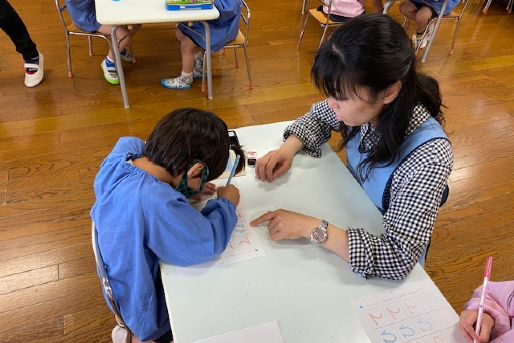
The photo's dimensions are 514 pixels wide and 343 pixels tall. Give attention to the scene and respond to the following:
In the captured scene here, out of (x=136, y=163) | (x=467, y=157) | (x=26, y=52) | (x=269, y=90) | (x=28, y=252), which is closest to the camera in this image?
(x=136, y=163)

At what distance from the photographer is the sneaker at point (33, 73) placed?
9.11ft

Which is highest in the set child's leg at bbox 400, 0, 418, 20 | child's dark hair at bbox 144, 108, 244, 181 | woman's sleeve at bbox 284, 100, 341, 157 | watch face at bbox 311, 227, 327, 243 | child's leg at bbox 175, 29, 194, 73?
child's dark hair at bbox 144, 108, 244, 181

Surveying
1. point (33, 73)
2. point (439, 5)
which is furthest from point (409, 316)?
point (439, 5)

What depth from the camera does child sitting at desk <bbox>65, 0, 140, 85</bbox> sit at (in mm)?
2514

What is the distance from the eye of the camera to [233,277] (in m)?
0.89

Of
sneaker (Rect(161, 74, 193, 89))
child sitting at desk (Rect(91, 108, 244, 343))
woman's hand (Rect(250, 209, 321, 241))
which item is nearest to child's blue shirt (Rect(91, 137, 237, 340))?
child sitting at desk (Rect(91, 108, 244, 343))

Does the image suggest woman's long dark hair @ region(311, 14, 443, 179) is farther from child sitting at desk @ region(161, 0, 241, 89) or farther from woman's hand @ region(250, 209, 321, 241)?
child sitting at desk @ region(161, 0, 241, 89)

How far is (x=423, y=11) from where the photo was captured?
134 inches

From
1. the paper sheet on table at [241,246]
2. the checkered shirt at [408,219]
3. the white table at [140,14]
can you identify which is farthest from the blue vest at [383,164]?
the white table at [140,14]

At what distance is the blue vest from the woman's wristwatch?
0.27 metres

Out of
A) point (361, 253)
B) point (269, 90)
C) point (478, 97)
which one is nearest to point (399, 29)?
point (361, 253)

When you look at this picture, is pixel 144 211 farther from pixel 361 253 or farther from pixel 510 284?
pixel 510 284

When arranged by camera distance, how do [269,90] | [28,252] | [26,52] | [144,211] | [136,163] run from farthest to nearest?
[269,90] < [26,52] < [28,252] < [136,163] < [144,211]

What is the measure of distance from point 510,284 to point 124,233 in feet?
3.15
